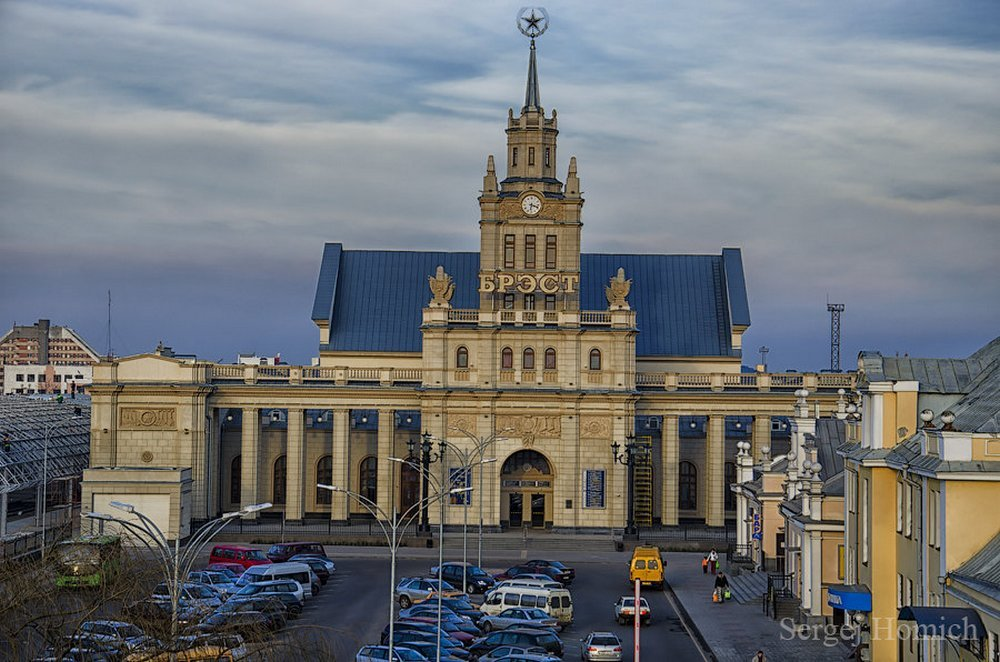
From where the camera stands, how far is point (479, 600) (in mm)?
70000

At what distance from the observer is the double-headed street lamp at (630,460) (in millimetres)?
96438

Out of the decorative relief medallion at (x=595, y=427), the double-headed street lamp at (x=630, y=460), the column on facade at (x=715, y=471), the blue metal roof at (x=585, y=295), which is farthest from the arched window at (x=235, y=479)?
the column on facade at (x=715, y=471)

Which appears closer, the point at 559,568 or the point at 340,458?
the point at 559,568

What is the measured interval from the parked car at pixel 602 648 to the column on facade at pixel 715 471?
4521cm

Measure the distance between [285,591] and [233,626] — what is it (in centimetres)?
2947

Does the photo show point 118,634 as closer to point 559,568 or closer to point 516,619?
point 516,619

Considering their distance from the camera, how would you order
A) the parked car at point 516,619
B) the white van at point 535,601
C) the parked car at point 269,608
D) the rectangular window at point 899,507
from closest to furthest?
the parked car at point 269,608 → the rectangular window at point 899,507 → the parked car at point 516,619 → the white van at point 535,601

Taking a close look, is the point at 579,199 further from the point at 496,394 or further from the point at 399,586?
the point at 399,586

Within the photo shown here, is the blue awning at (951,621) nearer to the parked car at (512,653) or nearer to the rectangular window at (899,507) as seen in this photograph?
the rectangular window at (899,507)

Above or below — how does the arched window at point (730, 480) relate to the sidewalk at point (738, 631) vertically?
above

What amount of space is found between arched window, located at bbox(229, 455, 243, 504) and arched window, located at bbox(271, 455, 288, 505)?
2.44 meters

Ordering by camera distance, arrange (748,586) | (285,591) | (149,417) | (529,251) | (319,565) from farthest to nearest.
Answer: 1. (529,251)
2. (149,417)
3. (319,565)
4. (748,586)
5. (285,591)

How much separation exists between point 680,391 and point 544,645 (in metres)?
47.6

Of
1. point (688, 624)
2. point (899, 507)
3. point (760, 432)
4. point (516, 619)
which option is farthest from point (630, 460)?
point (899, 507)
